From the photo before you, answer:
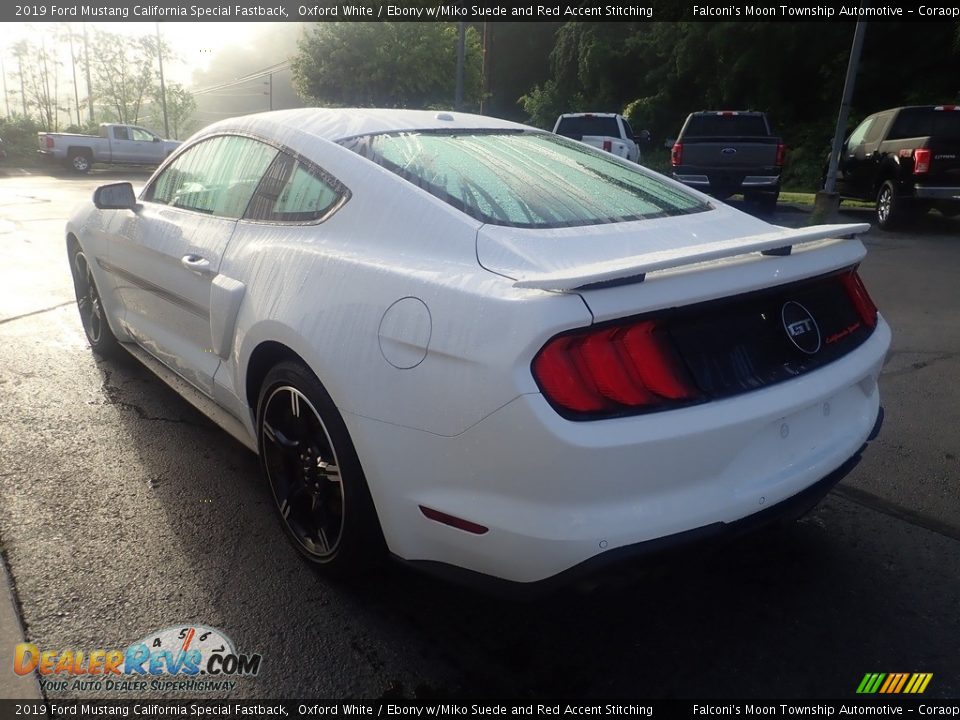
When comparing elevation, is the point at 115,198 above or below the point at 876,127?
below

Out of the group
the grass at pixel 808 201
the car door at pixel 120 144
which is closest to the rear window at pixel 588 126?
the grass at pixel 808 201

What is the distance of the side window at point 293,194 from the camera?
8.83 ft

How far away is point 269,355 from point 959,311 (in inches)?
248

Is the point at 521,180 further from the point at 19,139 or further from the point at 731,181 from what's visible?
the point at 19,139

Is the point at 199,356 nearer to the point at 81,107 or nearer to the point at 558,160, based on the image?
the point at 558,160

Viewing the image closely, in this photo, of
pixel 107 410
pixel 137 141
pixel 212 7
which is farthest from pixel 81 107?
pixel 107 410

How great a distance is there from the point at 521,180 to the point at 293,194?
0.85m

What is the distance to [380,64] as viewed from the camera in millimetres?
27672

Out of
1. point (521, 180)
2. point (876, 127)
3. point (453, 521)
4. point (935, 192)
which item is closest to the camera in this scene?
point (453, 521)

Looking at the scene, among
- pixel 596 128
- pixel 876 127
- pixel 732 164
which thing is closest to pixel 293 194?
pixel 732 164

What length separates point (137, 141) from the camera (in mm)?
28172

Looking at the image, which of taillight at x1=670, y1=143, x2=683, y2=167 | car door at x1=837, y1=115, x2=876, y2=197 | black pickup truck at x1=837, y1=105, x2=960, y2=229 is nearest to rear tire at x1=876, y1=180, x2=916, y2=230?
black pickup truck at x1=837, y1=105, x2=960, y2=229

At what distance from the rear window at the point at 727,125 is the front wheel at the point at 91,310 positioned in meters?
12.7

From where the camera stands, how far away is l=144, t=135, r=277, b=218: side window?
312 centimetres
